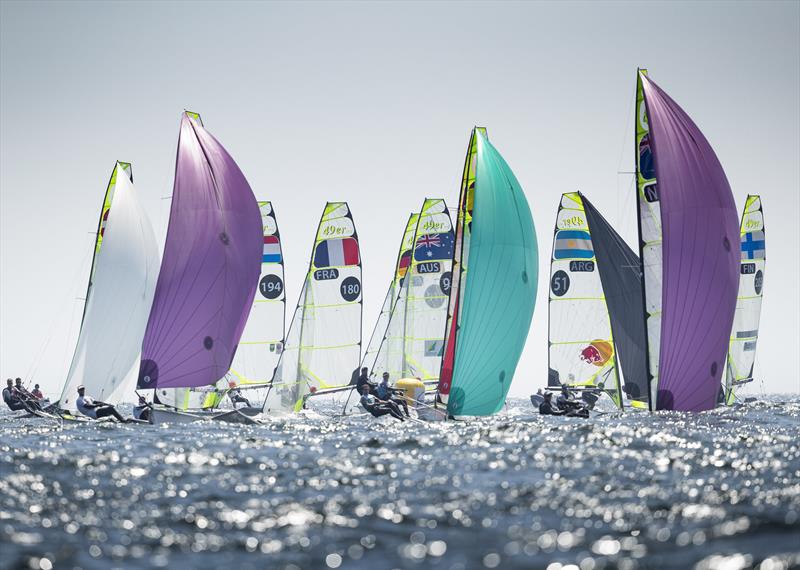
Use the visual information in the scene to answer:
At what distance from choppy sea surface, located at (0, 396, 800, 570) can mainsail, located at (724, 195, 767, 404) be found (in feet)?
90.8

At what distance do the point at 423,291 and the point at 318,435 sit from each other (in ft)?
60.8

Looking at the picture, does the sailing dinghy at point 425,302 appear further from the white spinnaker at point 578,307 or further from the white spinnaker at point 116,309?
the white spinnaker at point 116,309

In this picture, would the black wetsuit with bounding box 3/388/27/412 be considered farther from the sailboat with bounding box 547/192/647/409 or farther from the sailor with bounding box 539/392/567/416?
the sailboat with bounding box 547/192/647/409

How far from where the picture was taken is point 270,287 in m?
41.2

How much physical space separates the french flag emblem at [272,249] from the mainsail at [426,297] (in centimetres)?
607

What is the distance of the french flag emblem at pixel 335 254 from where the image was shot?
1577 inches

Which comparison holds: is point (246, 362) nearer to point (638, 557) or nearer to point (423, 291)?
point (423, 291)

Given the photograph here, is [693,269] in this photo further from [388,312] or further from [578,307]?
[388,312]

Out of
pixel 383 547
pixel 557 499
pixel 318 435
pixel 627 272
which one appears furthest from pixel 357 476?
pixel 627 272

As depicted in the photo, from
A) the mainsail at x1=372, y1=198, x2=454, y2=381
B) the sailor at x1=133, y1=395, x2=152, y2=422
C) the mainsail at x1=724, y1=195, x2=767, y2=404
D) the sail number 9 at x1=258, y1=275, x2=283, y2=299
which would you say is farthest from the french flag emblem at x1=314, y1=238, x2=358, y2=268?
the mainsail at x1=724, y1=195, x2=767, y2=404

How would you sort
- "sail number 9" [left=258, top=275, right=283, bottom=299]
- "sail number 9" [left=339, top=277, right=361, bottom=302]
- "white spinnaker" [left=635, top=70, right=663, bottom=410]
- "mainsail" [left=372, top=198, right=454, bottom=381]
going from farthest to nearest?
"sail number 9" [left=258, top=275, right=283, bottom=299] → "mainsail" [left=372, top=198, right=454, bottom=381] → "sail number 9" [left=339, top=277, right=361, bottom=302] → "white spinnaker" [left=635, top=70, right=663, bottom=410]

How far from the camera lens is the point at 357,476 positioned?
13.4m

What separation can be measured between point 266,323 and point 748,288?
24.1m

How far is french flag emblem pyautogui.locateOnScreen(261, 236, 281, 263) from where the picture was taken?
41.6 metres
